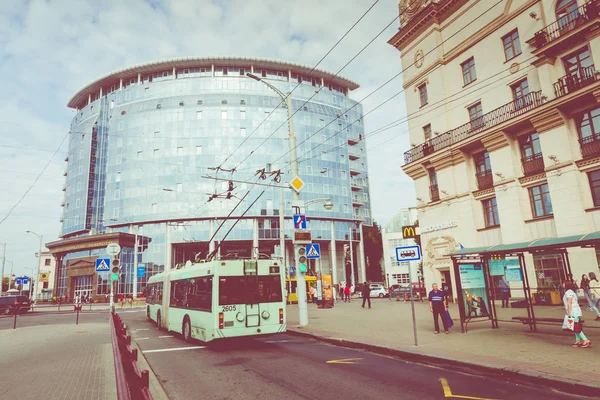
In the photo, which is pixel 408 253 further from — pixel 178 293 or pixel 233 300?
pixel 178 293

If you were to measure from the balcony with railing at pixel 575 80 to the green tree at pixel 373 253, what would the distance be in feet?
187

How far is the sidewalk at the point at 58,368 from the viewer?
7.24 metres

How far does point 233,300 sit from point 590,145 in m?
19.9

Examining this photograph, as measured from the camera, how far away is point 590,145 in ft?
66.5

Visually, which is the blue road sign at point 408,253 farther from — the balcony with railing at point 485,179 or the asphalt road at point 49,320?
the asphalt road at point 49,320

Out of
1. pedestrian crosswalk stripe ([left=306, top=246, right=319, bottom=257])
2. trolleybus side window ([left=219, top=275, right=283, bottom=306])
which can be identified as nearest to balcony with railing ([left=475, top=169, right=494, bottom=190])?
pedestrian crosswalk stripe ([left=306, top=246, right=319, bottom=257])

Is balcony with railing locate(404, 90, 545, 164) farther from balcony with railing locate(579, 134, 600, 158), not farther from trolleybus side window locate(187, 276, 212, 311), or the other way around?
trolleybus side window locate(187, 276, 212, 311)

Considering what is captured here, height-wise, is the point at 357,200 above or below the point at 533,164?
above

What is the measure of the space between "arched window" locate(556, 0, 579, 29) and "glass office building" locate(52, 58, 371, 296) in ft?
121

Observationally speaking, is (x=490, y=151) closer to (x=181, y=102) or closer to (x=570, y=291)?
(x=570, y=291)

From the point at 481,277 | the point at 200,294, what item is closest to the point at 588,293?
the point at 481,277

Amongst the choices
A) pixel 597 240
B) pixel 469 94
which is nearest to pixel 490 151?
pixel 469 94

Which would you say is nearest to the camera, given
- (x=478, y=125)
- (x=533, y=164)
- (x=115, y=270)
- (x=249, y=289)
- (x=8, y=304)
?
(x=249, y=289)

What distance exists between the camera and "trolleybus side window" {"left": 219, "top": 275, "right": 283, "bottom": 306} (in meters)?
12.3
